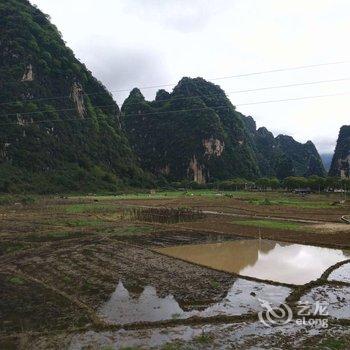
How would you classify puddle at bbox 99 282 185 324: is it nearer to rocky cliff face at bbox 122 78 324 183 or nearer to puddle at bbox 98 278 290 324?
puddle at bbox 98 278 290 324

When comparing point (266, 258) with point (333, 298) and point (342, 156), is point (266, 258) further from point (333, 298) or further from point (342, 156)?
point (342, 156)

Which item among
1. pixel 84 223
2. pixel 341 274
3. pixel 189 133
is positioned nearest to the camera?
pixel 341 274

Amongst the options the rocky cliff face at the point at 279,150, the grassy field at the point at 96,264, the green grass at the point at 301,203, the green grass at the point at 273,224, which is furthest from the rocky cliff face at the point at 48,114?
the rocky cliff face at the point at 279,150

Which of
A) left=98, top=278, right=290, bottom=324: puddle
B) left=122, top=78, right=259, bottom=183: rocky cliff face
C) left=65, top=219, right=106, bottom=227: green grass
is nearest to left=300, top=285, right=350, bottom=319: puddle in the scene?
left=98, top=278, right=290, bottom=324: puddle

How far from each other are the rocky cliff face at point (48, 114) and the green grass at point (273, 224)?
3939 cm

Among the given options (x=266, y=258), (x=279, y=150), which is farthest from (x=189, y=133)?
(x=266, y=258)

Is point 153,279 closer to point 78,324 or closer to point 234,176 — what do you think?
point 78,324

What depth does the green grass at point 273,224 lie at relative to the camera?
2488 cm

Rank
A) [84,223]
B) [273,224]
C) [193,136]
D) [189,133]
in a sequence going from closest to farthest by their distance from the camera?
[273,224], [84,223], [193,136], [189,133]

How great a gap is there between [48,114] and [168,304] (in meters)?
70.9

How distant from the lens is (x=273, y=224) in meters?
26.3

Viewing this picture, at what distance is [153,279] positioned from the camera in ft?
42.4

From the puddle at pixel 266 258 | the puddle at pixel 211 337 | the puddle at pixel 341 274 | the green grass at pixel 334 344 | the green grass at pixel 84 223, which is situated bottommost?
the green grass at pixel 84 223

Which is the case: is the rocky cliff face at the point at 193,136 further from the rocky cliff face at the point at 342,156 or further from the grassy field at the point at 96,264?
the grassy field at the point at 96,264
